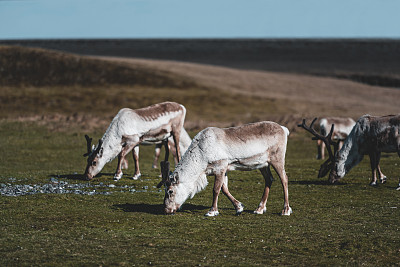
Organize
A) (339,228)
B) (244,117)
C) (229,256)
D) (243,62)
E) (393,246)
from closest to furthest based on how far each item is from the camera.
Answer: (229,256) → (393,246) → (339,228) → (244,117) → (243,62)

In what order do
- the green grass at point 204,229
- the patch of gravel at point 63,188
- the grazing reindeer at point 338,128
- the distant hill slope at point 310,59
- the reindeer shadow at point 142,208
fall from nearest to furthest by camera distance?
the green grass at point 204,229, the reindeer shadow at point 142,208, the patch of gravel at point 63,188, the grazing reindeer at point 338,128, the distant hill slope at point 310,59

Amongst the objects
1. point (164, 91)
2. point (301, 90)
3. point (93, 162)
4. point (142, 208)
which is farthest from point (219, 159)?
point (301, 90)

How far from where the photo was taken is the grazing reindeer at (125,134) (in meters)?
21.3

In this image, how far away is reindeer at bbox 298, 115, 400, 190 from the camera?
2030 cm

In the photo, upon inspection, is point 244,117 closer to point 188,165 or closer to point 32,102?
point 32,102

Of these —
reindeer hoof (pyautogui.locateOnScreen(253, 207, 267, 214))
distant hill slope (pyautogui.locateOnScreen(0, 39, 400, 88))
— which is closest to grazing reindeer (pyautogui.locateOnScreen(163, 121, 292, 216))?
reindeer hoof (pyautogui.locateOnScreen(253, 207, 267, 214))

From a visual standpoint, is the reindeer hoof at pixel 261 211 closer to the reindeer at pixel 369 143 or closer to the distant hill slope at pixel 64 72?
the reindeer at pixel 369 143

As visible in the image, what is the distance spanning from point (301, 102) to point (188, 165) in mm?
59226

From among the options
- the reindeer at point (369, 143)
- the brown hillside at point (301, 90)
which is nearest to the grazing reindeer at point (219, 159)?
the reindeer at point (369, 143)

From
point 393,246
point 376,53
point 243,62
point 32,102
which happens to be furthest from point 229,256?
point 376,53

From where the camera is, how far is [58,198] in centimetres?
1752

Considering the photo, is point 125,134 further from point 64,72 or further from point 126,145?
point 64,72

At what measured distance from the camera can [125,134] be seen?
21.5 metres

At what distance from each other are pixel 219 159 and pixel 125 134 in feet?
24.5
